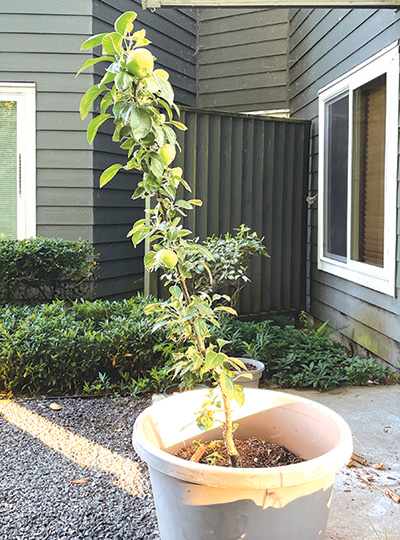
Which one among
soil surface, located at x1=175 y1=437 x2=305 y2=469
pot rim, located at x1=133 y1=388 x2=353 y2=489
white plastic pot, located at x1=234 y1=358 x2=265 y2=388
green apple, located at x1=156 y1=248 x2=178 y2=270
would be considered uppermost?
green apple, located at x1=156 y1=248 x2=178 y2=270

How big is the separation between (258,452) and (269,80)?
573cm

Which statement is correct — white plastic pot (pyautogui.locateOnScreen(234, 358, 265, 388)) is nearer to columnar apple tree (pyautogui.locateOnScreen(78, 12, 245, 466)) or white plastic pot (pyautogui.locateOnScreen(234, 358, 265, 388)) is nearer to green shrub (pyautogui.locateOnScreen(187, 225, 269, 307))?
green shrub (pyautogui.locateOnScreen(187, 225, 269, 307))

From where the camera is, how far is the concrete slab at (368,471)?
1.97 m

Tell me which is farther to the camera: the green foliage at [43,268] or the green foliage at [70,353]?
the green foliage at [43,268]

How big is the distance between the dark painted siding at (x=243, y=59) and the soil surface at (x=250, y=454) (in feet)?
17.9

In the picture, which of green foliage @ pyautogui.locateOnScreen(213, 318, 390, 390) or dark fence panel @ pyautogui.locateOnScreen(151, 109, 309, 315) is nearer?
green foliage @ pyautogui.locateOnScreen(213, 318, 390, 390)

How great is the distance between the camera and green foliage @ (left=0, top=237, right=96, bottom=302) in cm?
503

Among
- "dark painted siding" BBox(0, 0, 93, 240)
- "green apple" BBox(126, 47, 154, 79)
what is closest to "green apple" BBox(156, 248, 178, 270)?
"green apple" BBox(126, 47, 154, 79)

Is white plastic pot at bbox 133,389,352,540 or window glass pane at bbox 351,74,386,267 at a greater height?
window glass pane at bbox 351,74,386,267

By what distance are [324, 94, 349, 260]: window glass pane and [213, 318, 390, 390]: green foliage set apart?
89 cm

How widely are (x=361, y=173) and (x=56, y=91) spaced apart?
10.3 feet

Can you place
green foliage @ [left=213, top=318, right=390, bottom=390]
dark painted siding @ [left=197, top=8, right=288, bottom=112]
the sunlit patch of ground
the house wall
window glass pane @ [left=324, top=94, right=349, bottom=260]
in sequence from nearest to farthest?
1. the sunlit patch of ground
2. green foliage @ [left=213, top=318, right=390, bottom=390]
3. the house wall
4. window glass pane @ [left=324, top=94, right=349, bottom=260]
5. dark painted siding @ [left=197, top=8, right=288, bottom=112]

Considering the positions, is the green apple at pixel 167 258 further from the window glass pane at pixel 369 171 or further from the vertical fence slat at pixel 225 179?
the vertical fence slat at pixel 225 179

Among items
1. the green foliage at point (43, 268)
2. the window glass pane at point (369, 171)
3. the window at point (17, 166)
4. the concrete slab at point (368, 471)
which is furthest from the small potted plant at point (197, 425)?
the window at point (17, 166)
